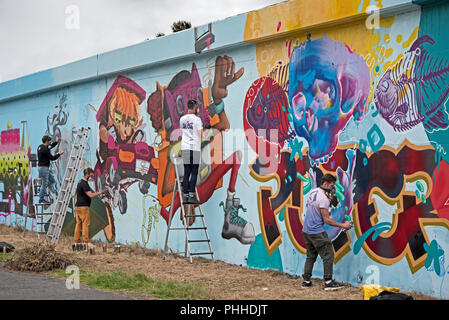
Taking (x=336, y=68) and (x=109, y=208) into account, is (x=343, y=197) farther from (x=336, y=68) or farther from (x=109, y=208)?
(x=109, y=208)

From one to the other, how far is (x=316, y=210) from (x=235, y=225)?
9.47 feet

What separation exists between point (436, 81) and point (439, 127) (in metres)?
0.63

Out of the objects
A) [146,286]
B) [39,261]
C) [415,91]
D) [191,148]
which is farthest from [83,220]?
[415,91]

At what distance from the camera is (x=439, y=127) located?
28.1ft

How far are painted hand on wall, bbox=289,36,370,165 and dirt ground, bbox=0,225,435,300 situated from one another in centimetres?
206

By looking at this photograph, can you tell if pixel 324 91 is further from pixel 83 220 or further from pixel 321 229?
pixel 83 220

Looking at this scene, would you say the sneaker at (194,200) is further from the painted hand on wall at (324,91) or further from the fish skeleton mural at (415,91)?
the fish skeleton mural at (415,91)

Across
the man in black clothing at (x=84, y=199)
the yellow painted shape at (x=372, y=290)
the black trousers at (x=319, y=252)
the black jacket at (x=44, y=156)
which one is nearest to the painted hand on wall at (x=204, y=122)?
the man in black clothing at (x=84, y=199)

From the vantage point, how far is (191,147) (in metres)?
12.3

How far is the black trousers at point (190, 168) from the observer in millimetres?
12312

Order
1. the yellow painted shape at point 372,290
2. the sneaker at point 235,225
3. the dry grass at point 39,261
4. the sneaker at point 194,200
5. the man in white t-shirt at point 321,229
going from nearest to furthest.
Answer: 1. the yellow painted shape at point 372,290
2. the man in white t-shirt at point 321,229
3. the dry grass at point 39,261
4. the sneaker at point 235,225
5. the sneaker at point 194,200

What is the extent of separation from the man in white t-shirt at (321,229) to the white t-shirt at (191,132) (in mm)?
3388
